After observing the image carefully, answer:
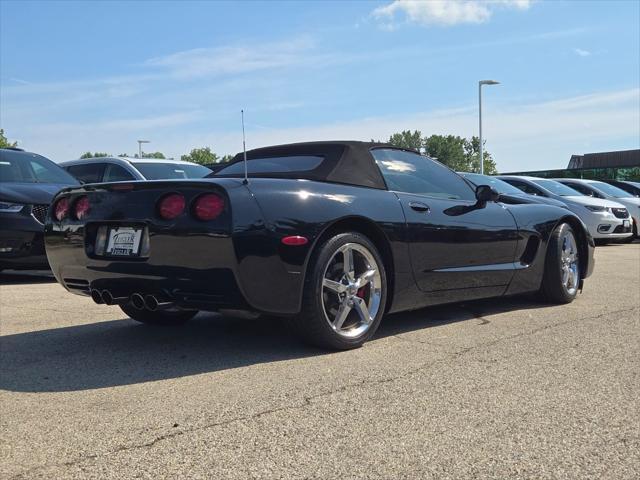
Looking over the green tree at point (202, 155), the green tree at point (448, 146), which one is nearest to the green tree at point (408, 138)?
the green tree at point (448, 146)

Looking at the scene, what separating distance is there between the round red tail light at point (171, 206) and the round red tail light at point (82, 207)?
594 millimetres

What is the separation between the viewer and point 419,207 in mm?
4469

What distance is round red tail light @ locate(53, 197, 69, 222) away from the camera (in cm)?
415

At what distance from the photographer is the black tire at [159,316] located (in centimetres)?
482

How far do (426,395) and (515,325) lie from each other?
1.89m

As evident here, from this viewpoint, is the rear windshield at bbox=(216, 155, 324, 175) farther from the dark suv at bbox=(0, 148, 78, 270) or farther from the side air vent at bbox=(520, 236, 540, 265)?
the dark suv at bbox=(0, 148, 78, 270)

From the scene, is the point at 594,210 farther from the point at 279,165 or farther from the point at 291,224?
the point at 291,224

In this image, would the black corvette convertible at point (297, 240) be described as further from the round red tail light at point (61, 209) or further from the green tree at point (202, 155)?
the green tree at point (202, 155)

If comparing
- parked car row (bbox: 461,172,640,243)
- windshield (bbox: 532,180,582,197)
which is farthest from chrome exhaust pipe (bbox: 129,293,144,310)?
windshield (bbox: 532,180,582,197)

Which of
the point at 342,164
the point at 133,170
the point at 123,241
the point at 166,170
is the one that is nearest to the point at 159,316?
the point at 123,241

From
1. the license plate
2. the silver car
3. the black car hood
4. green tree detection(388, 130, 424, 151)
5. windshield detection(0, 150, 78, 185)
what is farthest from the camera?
green tree detection(388, 130, 424, 151)

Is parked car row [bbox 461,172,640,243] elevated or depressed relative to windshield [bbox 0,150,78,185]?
depressed

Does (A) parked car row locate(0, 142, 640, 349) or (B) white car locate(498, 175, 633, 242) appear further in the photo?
(B) white car locate(498, 175, 633, 242)

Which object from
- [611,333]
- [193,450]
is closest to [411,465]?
[193,450]
